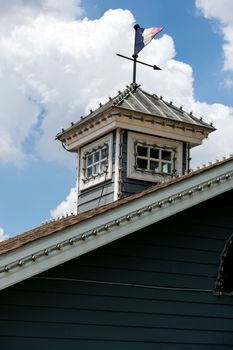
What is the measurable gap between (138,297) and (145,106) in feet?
18.5

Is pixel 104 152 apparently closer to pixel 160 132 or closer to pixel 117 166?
pixel 117 166

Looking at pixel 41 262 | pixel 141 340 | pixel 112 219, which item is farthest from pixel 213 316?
pixel 41 262

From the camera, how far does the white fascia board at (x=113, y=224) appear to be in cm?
675

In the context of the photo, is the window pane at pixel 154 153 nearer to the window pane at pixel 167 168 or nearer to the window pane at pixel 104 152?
the window pane at pixel 167 168

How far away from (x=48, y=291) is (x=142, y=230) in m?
1.44

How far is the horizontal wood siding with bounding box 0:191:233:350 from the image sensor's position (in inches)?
294

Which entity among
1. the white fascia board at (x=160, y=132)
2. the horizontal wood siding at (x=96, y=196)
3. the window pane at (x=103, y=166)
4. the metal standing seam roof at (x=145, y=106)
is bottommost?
the horizontal wood siding at (x=96, y=196)

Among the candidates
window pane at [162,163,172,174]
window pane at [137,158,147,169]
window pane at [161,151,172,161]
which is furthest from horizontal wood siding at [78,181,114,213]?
window pane at [161,151,172,161]

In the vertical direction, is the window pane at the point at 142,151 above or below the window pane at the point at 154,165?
above

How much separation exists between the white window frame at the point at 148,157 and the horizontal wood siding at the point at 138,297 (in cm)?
320

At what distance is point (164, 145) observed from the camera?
41.1ft

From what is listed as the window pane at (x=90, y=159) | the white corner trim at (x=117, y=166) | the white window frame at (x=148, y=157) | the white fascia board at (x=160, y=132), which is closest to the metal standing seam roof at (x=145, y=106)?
the white fascia board at (x=160, y=132)

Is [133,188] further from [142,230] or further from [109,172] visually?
[142,230]

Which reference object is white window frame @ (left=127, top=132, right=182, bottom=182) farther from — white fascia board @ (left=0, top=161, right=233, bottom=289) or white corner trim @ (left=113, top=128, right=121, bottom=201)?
white fascia board @ (left=0, top=161, right=233, bottom=289)
